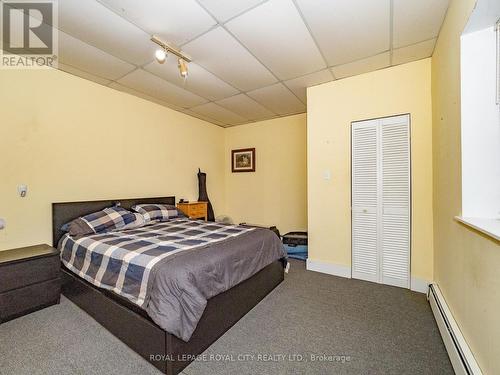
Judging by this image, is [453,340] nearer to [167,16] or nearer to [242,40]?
[242,40]

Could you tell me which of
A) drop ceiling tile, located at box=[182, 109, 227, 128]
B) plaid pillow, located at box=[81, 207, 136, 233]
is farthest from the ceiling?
plaid pillow, located at box=[81, 207, 136, 233]

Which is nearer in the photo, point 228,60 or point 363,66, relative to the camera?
point 228,60

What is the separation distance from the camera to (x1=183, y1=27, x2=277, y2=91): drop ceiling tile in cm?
216

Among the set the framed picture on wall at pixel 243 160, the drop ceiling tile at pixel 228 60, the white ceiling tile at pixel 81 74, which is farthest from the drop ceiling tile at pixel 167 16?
the framed picture on wall at pixel 243 160

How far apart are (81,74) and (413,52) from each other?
3.72m

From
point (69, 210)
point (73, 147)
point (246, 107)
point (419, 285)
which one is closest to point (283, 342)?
point (419, 285)

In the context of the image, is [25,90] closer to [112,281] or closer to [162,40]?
[162,40]

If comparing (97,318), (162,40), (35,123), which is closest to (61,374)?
(97,318)

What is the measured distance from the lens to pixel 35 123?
2486 mm

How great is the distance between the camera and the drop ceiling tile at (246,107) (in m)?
3.57

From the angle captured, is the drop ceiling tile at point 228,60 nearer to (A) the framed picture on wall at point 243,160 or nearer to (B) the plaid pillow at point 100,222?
(A) the framed picture on wall at point 243,160

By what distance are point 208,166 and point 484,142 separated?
13.1 ft

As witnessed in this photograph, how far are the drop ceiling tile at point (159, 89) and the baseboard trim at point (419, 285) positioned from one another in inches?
143

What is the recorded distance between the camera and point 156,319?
4.61ft
